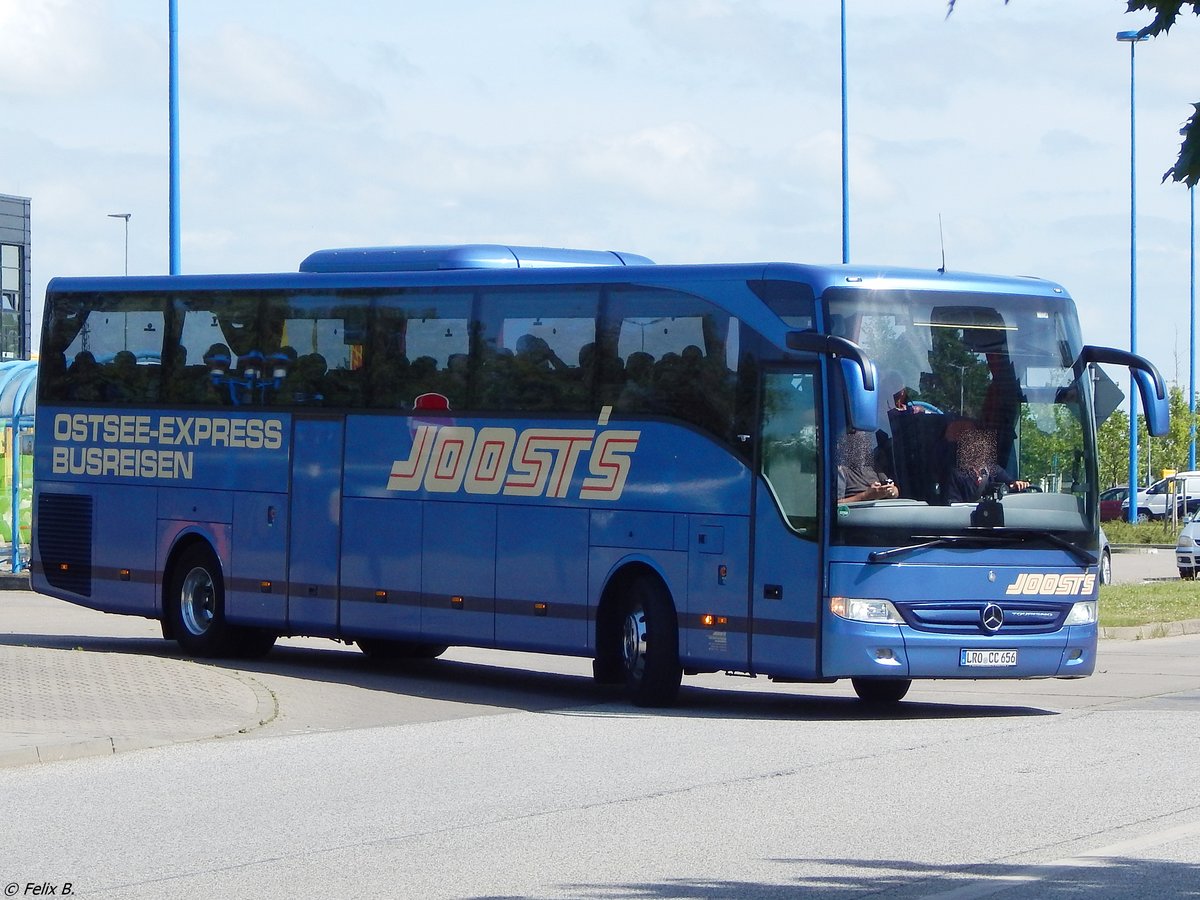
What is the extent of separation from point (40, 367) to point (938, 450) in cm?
1022

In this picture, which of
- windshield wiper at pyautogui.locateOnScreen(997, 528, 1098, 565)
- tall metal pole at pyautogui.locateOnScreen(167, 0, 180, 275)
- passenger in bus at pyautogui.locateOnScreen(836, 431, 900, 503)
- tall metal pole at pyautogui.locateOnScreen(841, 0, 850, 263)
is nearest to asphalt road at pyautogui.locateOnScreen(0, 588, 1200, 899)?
windshield wiper at pyautogui.locateOnScreen(997, 528, 1098, 565)

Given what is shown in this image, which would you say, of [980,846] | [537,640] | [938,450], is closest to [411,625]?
[537,640]

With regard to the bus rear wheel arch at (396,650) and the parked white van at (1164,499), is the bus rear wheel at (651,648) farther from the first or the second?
the parked white van at (1164,499)

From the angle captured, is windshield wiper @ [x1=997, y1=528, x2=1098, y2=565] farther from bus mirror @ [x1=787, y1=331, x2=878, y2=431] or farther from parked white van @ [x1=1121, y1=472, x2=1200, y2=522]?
parked white van @ [x1=1121, y1=472, x2=1200, y2=522]

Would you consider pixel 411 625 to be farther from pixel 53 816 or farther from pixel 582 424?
pixel 53 816

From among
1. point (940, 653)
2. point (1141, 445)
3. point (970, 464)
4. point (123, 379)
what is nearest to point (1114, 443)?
point (1141, 445)

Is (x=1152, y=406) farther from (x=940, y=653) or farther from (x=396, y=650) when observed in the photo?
(x=396, y=650)

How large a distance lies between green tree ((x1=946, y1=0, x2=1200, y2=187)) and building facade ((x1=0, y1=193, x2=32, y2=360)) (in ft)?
233

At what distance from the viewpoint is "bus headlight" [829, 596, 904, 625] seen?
14.1 m

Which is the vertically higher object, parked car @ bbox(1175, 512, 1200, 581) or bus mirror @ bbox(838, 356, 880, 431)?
bus mirror @ bbox(838, 356, 880, 431)

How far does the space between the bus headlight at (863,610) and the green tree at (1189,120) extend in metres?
6.42

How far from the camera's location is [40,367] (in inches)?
803

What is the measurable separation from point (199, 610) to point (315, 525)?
6.65 feet

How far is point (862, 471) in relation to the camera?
1411 centimetres
